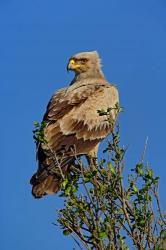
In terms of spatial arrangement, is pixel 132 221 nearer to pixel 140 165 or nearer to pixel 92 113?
pixel 140 165

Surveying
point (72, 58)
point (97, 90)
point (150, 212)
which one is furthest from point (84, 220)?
point (72, 58)

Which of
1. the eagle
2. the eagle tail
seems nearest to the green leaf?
the eagle

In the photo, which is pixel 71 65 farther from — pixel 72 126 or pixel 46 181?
A: pixel 46 181

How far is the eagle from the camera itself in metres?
9.45

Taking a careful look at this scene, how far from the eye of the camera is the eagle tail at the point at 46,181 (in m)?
9.35

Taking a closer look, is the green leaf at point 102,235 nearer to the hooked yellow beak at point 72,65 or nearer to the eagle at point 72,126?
the eagle at point 72,126

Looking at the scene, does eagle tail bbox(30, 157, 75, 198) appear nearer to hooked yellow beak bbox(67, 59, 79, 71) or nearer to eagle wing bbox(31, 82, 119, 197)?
eagle wing bbox(31, 82, 119, 197)

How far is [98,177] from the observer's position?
299 inches

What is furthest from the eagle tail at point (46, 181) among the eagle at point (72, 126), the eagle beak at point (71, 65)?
the eagle beak at point (71, 65)

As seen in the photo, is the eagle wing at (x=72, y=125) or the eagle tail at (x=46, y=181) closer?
the eagle tail at (x=46, y=181)

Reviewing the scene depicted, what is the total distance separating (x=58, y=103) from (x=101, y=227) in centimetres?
438

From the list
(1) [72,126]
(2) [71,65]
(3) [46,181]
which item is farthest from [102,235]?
(2) [71,65]

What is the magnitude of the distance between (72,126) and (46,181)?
1.49 m

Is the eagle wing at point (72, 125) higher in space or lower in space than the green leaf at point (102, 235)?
higher
